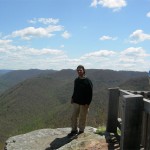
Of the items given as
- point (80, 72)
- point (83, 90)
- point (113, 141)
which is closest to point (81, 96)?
point (83, 90)

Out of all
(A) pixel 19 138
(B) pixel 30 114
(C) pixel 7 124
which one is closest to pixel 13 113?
(B) pixel 30 114

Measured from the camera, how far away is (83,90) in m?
10.4

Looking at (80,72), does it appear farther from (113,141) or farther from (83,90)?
(113,141)

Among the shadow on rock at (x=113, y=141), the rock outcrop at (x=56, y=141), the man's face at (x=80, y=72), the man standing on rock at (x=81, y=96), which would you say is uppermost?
the man's face at (x=80, y=72)

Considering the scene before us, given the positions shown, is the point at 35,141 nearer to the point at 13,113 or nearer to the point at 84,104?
the point at 84,104

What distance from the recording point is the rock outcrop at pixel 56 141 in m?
9.02

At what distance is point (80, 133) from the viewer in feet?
35.1

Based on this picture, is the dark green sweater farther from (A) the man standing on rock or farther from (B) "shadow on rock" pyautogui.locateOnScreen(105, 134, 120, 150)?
(B) "shadow on rock" pyautogui.locateOnScreen(105, 134, 120, 150)

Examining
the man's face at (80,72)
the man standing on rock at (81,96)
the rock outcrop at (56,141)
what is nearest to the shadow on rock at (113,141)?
the rock outcrop at (56,141)

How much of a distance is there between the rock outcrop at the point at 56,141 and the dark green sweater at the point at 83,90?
0.98m

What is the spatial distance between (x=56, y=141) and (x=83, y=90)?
1.76 meters

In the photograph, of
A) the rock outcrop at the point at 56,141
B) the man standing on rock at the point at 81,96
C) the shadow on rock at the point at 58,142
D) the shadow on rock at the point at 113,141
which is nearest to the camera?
the shadow on rock at the point at 113,141

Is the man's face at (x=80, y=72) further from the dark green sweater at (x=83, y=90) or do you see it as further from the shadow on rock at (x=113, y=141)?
the shadow on rock at (x=113, y=141)

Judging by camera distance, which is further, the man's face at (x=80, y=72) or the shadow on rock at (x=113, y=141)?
the man's face at (x=80, y=72)
